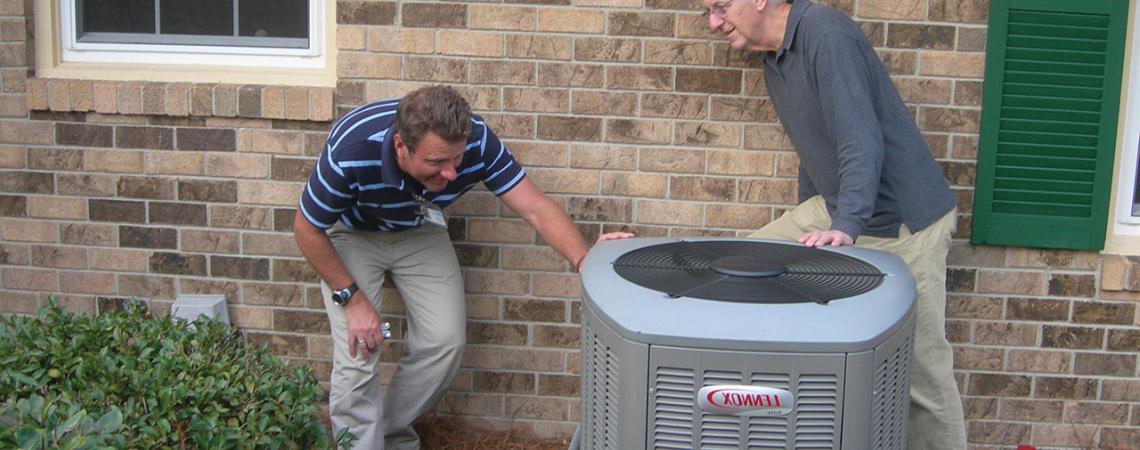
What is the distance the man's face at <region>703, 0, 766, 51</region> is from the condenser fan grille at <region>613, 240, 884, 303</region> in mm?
823

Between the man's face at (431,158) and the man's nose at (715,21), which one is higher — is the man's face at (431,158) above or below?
below

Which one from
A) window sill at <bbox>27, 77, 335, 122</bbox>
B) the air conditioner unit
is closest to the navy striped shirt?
window sill at <bbox>27, 77, 335, 122</bbox>

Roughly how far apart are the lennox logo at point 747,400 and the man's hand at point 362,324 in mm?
1700

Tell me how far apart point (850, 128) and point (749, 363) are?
1.10 meters

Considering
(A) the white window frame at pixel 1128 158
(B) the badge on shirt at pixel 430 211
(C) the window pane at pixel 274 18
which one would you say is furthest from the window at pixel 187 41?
(A) the white window frame at pixel 1128 158

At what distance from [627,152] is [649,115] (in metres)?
0.16

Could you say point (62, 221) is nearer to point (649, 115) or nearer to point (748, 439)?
point (649, 115)

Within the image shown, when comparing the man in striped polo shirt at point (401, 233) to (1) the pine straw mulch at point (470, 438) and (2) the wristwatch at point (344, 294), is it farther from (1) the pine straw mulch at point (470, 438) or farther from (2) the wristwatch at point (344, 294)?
(1) the pine straw mulch at point (470, 438)

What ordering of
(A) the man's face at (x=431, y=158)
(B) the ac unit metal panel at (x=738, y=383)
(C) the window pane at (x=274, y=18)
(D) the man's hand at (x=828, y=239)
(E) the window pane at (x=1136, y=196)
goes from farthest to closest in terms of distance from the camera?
1. (C) the window pane at (x=274, y=18)
2. (E) the window pane at (x=1136, y=196)
3. (A) the man's face at (x=431, y=158)
4. (D) the man's hand at (x=828, y=239)
5. (B) the ac unit metal panel at (x=738, y=383)

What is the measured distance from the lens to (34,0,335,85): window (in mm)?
4371

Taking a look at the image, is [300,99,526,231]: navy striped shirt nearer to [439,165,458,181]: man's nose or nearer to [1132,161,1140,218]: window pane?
[439,165,458,181]: man's nose

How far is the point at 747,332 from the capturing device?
245 cm

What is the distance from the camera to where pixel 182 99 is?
171 inches

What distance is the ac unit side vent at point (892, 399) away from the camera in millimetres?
2574
